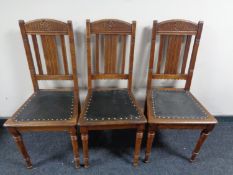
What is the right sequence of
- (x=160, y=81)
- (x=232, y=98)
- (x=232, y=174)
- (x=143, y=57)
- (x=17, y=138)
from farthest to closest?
(x=232, y=98) < (x=160, y=81) < (x=143, y=57) < (x=232, y=174) < (x=17, y=138)

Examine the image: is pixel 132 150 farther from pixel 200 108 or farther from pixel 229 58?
pixel 229 58

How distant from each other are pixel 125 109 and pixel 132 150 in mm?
490

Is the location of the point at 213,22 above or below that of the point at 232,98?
above

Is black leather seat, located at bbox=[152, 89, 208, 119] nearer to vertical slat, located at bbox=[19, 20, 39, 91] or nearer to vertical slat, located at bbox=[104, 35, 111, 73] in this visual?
vertical slat, located at bbox=[104, 35, 111, 73]

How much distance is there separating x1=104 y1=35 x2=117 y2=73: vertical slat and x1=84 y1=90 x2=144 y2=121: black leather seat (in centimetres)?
19

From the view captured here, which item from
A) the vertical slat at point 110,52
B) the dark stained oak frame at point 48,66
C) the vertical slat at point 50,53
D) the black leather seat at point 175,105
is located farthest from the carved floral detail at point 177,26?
the vertical slat at point 50,53

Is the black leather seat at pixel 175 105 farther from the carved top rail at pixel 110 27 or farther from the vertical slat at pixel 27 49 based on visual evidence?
the vertical slat at pixel 27 49

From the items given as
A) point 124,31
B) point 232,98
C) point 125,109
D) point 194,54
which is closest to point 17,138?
point 125,109

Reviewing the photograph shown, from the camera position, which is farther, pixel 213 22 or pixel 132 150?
pixel 132 150

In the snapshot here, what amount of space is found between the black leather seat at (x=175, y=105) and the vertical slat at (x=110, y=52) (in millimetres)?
404

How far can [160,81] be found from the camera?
1.67 meters

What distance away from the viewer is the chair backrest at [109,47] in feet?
4.30

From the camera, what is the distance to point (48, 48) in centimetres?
135

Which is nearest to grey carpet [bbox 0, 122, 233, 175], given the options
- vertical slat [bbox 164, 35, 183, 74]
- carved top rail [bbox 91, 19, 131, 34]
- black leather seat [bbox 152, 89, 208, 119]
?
black leather seat [bbox 152, 89, 208, 119]
